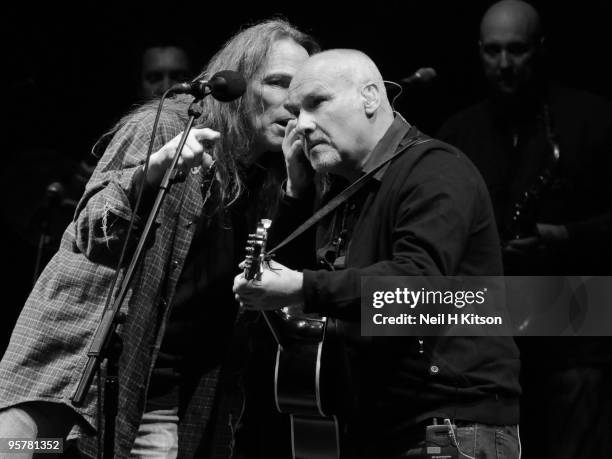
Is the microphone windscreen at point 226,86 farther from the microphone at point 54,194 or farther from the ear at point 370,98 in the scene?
the microphone at point 54,194

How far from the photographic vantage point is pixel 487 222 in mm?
2887

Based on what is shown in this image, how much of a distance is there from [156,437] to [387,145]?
131 cm

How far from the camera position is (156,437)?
3.50 metres

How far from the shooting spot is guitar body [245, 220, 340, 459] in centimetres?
306

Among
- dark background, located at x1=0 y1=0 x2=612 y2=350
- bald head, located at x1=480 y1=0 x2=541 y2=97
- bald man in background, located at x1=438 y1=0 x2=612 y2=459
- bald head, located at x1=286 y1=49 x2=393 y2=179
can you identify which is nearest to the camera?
bald head, located at x1=286 y1=49 x2=393 y2=179

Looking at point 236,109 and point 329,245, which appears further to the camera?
point 236,109

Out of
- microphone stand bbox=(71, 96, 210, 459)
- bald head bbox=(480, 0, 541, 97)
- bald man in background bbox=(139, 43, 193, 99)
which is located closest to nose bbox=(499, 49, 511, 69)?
bald head bbox=(480, 0, 541, 97)

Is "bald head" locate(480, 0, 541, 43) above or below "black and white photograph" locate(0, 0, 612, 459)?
above

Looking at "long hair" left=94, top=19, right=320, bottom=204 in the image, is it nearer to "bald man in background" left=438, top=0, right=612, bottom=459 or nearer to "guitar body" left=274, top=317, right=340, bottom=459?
"guitar body" left=274, top=317, right=340, bottom=459

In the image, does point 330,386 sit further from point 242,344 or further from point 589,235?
point 589,235

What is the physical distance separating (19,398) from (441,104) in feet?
9.93

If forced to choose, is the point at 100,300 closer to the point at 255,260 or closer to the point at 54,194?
the point at 255,260

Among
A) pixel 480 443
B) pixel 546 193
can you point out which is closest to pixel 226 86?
pixel 480 443

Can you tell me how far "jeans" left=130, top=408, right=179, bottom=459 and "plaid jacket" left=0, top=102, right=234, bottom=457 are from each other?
0.05m
